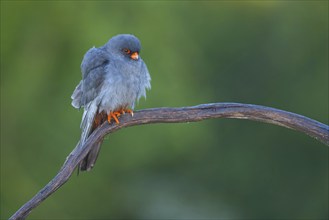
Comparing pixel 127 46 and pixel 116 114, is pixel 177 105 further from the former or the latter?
pixel 116 114

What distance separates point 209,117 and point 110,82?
4.08 ft

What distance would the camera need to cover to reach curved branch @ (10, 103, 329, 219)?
4.66 meters

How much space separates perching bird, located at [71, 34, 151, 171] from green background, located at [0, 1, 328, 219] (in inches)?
192

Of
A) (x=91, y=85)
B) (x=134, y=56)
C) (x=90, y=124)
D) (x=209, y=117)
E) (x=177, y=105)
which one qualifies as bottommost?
(x=209, y=117)

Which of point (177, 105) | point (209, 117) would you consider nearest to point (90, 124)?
point (209, 117)

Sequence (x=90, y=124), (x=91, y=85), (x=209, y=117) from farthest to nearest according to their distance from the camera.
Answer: (x=91, y=85), (x=90, y=124), (x=209, y=117)

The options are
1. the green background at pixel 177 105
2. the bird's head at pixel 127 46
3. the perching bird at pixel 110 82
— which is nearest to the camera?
the perching bird at pixel 110 82

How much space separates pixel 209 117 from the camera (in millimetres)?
4793

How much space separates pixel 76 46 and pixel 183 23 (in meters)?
2.45

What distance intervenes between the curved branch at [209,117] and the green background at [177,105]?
596 centimetres

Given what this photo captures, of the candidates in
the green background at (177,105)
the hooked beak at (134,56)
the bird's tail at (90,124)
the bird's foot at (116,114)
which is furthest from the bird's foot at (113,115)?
the green background at (177,105)

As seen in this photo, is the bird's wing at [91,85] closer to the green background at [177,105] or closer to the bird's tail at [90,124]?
the bird's tail at [90,124]

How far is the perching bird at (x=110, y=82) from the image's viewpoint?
5785 mm

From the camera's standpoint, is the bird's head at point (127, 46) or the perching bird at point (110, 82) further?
the bird's head at point (127, 46)
